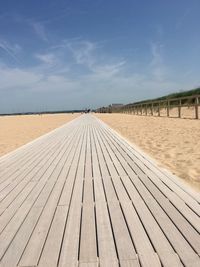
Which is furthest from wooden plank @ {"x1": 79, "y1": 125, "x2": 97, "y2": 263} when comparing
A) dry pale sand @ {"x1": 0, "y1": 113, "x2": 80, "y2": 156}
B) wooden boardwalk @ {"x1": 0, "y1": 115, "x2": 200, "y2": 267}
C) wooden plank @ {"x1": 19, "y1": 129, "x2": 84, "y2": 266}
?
dry pale sand @ {"x1": 0, "y1": 113, "x2": 80, "y2": 156}

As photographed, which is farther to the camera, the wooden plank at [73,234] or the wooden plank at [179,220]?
the wooden plank at [179,220]

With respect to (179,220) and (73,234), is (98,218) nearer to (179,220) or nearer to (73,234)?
(73,234)

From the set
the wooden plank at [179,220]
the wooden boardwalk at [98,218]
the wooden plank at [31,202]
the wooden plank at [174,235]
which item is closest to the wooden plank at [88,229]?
the wooden boardwalk at [98,218]

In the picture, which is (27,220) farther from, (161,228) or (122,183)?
(122,183)

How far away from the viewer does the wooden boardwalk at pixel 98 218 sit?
2.71 meters

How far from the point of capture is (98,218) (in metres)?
3.63

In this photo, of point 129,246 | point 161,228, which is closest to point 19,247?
point 129,246

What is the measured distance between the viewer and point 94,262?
262cm

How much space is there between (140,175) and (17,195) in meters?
2.06

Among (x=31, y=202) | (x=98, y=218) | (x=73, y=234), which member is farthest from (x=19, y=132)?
(x=73, y=234)

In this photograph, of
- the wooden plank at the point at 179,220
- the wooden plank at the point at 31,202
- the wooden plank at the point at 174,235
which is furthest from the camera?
the wooden plank at the point at 31,202

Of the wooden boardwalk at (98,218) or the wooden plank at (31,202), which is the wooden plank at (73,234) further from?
the wooden plank at (31,202)

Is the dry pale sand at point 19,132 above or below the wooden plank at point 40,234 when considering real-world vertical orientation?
below

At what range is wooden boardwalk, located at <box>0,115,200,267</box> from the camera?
271 cm
